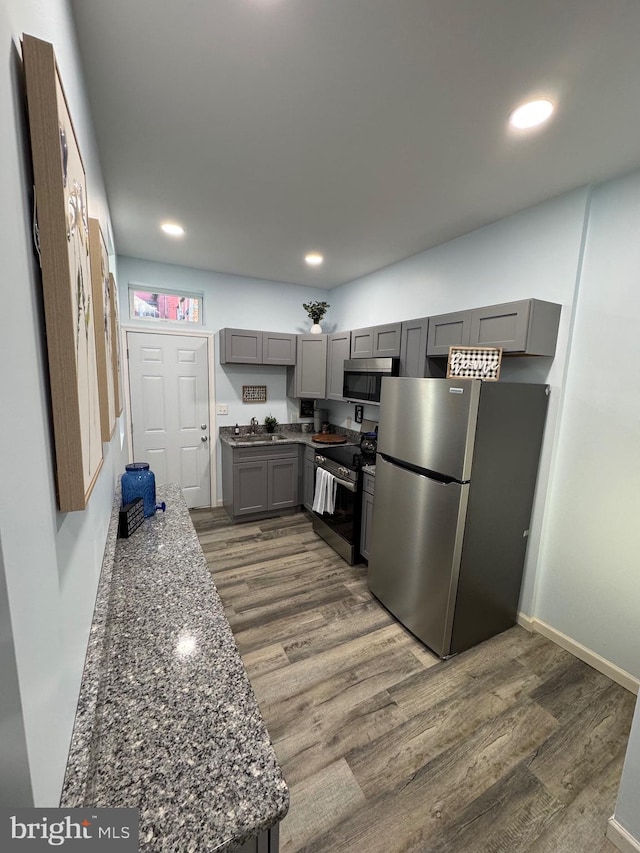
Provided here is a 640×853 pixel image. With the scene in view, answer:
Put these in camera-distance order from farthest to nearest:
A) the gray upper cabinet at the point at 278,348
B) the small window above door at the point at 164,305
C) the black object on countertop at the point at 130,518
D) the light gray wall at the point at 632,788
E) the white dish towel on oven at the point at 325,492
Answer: the gray upper cabinet at the point at 278,348, the small window above door at the point at 164,305, the white dish towel on oven at the point at 325,492, the black object on countertop at the point at 130,518, the light gray wall at the point at 632,788

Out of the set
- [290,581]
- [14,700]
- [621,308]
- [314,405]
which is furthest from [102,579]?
[314,405]

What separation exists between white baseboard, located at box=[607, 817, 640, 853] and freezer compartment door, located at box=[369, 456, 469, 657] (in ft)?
2.78

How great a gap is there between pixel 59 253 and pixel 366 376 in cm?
277

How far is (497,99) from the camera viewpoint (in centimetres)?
136

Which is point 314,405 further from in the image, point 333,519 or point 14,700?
point 14,700

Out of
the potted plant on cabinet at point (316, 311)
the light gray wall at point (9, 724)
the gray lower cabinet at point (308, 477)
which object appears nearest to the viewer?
the light gray wall at point (9, 724)

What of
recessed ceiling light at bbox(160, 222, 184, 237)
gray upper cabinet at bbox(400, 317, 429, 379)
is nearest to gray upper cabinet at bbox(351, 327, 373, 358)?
gray upper cabinet at bbox(400, 317, 429, 379)

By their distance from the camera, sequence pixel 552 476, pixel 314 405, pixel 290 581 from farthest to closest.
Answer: pixel 314 405, pixel 290 581, pixel 552 476

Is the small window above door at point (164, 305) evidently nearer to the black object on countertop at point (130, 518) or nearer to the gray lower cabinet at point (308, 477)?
the gray lower cabinet at point (308, 477)

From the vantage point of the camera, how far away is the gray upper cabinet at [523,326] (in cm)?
195

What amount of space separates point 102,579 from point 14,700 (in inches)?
36.6

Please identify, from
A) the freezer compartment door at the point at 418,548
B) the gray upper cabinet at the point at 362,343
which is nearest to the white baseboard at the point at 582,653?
the freezer compartment door at the point at 418,548

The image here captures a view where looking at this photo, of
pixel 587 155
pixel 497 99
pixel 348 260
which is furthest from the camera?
pixel 348 260

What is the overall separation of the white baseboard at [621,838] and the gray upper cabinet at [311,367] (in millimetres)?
3454
